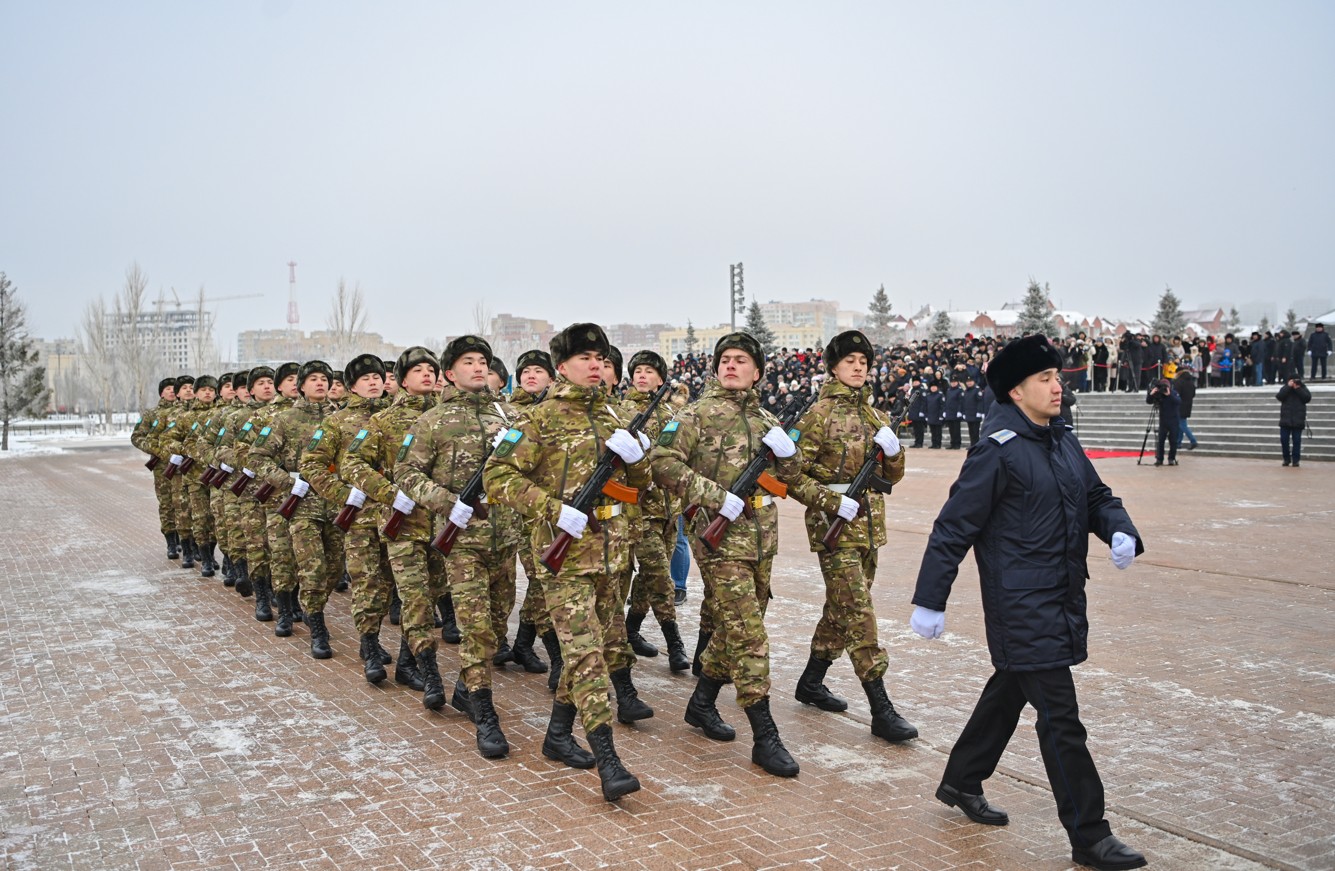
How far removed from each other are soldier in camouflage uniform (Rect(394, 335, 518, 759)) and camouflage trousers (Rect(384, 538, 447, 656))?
91 mm

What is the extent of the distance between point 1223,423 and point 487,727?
23.7m

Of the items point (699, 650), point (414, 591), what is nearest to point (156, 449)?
point (414, 591)

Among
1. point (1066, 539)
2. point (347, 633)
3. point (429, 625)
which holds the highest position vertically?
point (1066, 539)

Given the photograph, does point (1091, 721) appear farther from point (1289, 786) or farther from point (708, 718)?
point (708, 718)

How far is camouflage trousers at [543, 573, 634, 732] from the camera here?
5.18 metres

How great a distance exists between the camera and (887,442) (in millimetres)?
6176

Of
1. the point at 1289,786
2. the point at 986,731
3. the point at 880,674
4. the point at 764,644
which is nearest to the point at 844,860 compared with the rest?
the point at 986,731

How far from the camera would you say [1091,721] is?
6.06 meters

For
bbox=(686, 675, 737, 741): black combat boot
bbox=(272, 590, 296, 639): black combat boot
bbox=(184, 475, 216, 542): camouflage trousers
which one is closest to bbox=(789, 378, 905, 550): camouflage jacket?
bbox=(686, 675, 737, 741): black combat boot

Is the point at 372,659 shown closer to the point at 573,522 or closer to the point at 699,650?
the point at 699,650

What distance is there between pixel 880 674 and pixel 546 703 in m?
2.15

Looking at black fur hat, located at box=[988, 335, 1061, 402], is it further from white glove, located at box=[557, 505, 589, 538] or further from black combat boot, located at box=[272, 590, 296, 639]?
black combat boot, located at box=[272, 590, 296, 639]

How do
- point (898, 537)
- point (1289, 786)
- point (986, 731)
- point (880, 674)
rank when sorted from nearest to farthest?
point (986, 731), point (1289, 786), point (880, 674), point (898, 537)

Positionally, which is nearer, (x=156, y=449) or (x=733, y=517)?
(x=733, y=517)
